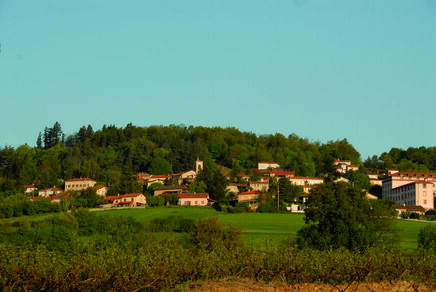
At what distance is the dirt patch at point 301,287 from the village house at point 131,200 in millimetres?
83072

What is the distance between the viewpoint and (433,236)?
48.4 m

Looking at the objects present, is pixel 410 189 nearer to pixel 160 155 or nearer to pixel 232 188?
pixel 232 188

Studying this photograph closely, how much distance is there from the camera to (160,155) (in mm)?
153625

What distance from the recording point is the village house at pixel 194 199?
332 ft

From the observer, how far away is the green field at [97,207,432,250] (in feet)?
193

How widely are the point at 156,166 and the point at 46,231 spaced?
89.0 metres

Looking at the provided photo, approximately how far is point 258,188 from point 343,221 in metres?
76.2

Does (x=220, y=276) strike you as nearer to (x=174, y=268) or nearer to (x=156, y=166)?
(x=174, y=268)

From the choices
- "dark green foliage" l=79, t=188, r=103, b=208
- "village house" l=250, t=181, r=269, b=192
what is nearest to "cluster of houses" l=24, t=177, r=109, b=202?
"dark green foliage" l=79, t=188, r=103, b=208

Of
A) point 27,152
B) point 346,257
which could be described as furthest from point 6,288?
point 27,152

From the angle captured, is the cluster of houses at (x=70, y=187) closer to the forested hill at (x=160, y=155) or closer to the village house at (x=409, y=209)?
the forested hill at (x=160, y=155)

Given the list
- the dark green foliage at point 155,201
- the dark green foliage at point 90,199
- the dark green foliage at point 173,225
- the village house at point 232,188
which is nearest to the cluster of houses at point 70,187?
the dark green foliage at point 90,199

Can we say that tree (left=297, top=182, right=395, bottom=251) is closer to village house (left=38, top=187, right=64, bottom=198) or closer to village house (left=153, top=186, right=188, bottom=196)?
village house (left=153, top=186, right=188, bottom=196)

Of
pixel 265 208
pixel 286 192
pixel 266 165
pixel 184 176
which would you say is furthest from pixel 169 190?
pixel 266 165
